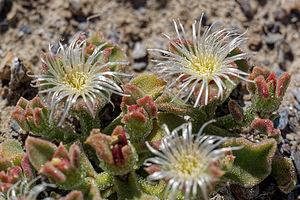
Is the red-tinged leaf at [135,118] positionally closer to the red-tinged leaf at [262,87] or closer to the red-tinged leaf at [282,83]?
the red-tinged leaf at [262,87]

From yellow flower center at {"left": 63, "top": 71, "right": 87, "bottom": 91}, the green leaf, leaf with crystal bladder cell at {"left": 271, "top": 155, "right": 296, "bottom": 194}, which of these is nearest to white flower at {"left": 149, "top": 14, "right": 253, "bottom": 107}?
yellow flower center at {"left": 63, "top": 71, "right": 87, "bottom": 91}

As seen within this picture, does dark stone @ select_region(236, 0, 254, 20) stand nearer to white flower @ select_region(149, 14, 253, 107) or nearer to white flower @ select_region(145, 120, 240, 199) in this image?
white flower @ select_region(149, 14, 253, 107)

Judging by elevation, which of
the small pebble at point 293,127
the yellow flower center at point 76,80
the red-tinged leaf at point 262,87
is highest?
the yellow flower center at point 76,80

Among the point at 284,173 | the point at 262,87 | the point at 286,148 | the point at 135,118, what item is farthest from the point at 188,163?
the point at 286,148

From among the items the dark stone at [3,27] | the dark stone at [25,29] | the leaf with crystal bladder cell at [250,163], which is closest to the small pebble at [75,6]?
the dark stone at [25,29]

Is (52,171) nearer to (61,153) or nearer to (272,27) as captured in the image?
(61,153)
